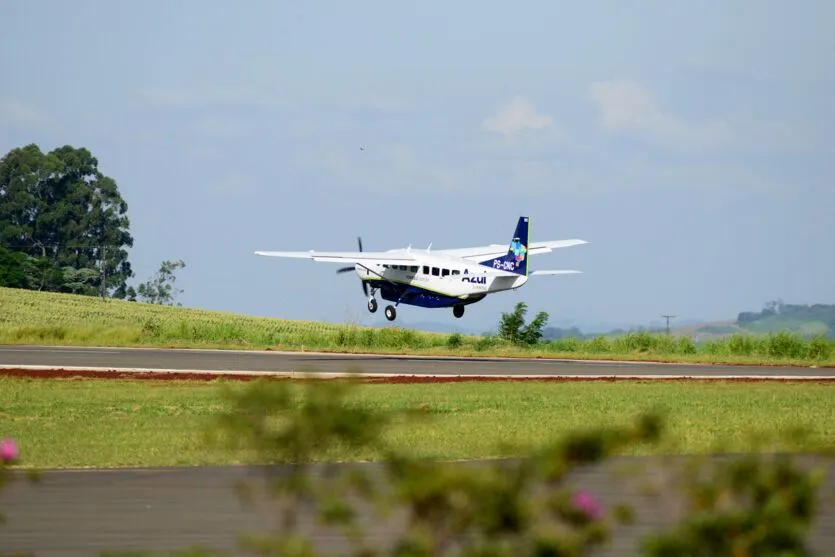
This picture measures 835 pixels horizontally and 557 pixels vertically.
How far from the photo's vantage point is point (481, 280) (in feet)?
200

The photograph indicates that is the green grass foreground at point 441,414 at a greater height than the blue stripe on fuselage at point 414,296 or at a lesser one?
lesser

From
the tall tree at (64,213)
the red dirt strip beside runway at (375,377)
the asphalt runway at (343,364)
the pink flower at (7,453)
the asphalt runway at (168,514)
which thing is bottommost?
the asphalt runway at (168,514)

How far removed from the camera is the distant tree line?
5399 inches

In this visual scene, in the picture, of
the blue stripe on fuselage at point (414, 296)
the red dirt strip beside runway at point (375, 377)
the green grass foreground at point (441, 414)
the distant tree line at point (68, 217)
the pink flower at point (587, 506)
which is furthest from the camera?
the distant tree line at point (68, 217)

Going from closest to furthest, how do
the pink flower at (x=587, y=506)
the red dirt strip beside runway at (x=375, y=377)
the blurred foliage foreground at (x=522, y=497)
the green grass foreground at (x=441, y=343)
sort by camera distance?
the blurred foliage foreground at (x=522, y=497) → the pink flower at (x=587, y=506) → the red dirt strip beside runway at (x=375, y=377) → the green grass foreground at (x=441, y=343)

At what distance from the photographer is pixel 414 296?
212ft

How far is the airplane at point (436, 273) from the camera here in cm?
6062

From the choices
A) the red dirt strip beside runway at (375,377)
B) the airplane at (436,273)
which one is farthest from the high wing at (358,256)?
the red dirt strip beside runway at (375,377)

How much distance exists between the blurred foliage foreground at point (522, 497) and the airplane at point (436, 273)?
53.4 meters

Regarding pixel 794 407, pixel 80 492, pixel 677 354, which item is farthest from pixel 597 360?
pixel 80 492

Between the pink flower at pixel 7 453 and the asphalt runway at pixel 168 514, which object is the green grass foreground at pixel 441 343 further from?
the pink flower at pixel 7 453

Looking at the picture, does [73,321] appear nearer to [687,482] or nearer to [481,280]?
[481,280]

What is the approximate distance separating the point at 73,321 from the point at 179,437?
61843 millimetres

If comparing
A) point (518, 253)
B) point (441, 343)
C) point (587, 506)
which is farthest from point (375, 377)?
point (587, 506)
